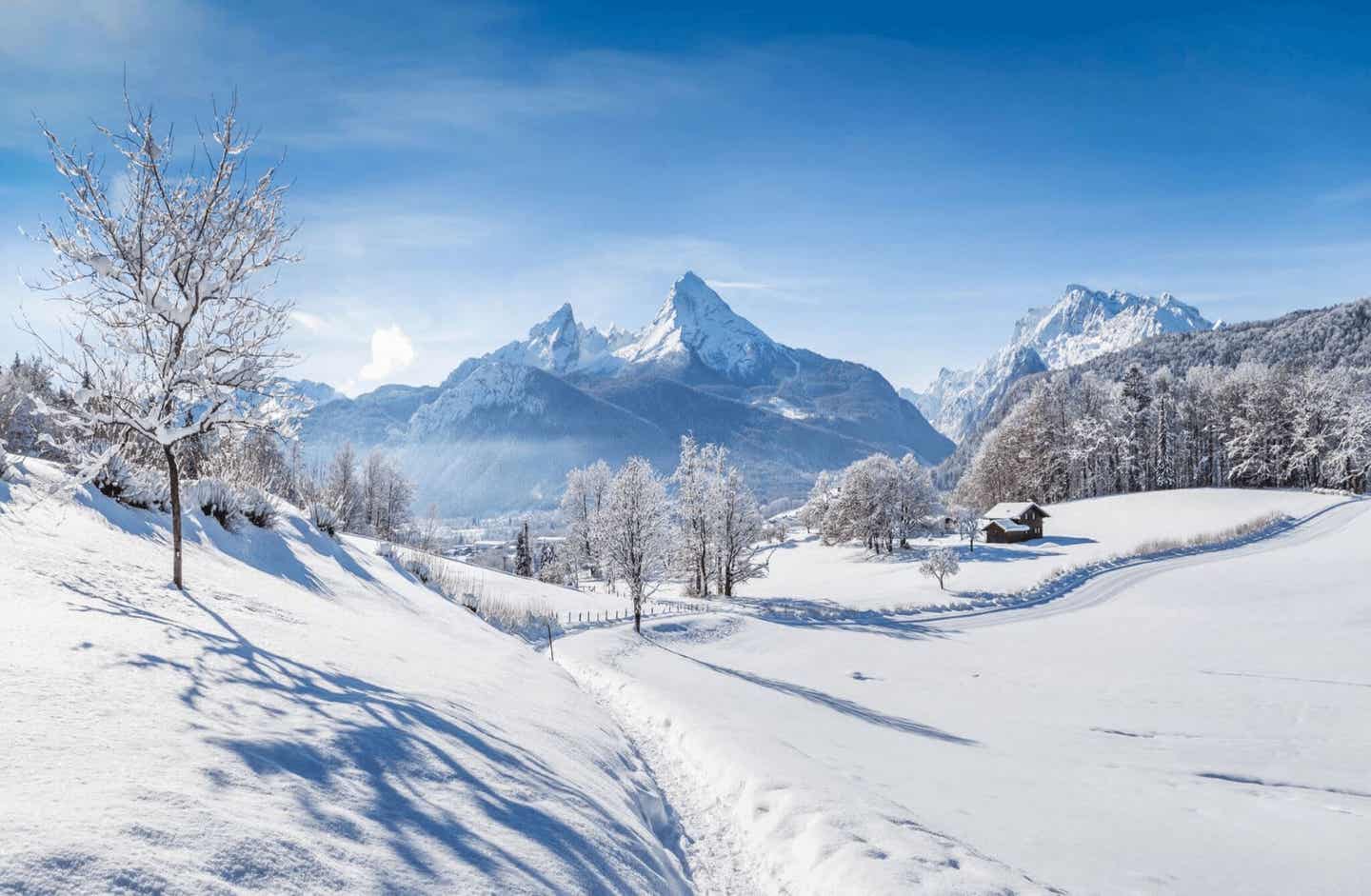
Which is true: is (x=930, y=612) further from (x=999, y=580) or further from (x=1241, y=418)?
(x=1241, y=418)

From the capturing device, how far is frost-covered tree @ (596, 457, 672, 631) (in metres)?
31.9

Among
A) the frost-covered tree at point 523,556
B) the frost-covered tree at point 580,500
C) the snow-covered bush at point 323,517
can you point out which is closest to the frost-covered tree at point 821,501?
the frost-covered tree at point 580,500

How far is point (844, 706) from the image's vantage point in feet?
59.2

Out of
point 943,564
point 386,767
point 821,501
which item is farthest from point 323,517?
point 821,501

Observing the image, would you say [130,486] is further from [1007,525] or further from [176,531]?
[1007,525]

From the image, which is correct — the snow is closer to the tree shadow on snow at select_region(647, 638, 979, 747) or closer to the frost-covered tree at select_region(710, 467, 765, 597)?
the frost-covered tree at select_region(710, 467, 765, 597)

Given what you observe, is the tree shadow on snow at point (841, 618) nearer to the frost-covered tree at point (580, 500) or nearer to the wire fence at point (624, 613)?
the wire fence at point (624, 613)

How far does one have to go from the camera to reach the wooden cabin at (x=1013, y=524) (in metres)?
69.0

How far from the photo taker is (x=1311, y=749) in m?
13.7

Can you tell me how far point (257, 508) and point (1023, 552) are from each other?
62794 millimetres

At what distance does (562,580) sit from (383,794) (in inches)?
2388

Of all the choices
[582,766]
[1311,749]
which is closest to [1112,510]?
[1311,749]

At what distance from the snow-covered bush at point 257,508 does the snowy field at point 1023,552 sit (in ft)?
112

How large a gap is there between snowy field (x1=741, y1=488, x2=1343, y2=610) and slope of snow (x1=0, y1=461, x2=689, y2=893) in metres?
37.2
